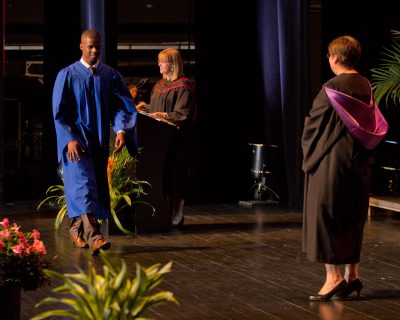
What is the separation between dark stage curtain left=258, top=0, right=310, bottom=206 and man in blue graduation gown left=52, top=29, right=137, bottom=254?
9.97 feet

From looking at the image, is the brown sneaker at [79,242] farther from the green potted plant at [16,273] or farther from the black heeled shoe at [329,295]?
the green potted plant at [16,273]

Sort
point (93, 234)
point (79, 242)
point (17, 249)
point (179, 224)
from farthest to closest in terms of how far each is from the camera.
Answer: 1. point (179, 224)
2. point (79, 242)
3. point (93, 234)
4. point (17, 249)

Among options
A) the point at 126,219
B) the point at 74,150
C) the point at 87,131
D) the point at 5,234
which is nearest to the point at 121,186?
the point at 126,219

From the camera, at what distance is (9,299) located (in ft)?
13.8

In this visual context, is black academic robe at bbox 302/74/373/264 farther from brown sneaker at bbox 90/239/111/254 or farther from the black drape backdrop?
the black drape backdrop

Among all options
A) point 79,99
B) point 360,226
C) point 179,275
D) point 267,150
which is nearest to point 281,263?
point 179,275

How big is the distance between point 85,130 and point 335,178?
7.08 feet

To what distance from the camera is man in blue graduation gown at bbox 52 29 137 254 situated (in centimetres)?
670

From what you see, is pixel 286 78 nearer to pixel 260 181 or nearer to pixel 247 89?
pixel 247 89

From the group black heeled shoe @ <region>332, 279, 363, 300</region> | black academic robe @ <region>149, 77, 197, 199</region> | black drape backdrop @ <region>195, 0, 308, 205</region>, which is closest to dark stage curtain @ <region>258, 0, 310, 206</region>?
black drape backdrop @ <region>195, 0, 308, 205</region>

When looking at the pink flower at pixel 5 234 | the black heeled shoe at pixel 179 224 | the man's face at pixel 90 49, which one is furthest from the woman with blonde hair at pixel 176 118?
the pink flower at pixel 5 234

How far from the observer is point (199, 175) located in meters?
10.6

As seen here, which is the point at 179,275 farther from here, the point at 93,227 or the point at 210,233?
the point at 210,233

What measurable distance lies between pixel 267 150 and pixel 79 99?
3.26m
